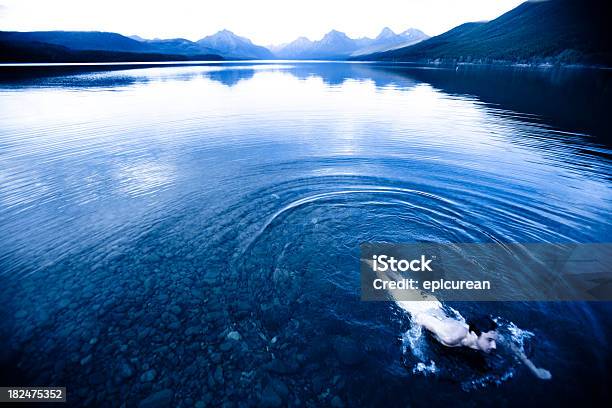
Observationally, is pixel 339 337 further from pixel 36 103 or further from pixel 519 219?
pixel 36 103

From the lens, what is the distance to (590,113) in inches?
1743

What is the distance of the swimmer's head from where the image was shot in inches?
347

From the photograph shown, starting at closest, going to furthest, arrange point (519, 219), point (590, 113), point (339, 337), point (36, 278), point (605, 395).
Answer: point (605, 395)
point (339, 337)
point (36, 278)
point (519, 219)
point (590, 113)

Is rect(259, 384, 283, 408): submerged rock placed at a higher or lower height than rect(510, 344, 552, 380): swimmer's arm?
lower

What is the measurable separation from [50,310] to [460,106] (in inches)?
2360

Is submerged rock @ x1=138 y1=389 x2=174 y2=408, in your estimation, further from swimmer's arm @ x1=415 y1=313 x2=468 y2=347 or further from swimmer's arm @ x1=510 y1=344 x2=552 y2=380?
swimmer's arm @ x1=510 y1=344 x2=552 y2=380

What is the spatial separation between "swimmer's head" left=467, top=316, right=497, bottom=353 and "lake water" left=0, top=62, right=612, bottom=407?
1.11ft

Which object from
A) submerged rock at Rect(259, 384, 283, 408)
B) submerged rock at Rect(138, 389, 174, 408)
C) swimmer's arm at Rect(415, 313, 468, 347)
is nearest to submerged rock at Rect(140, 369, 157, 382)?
submerged rock at Rect(138, 389, 174, 408)

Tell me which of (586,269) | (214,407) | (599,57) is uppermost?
(599,57)

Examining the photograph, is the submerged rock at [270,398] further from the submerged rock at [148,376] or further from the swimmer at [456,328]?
the swimmer at [456,328]

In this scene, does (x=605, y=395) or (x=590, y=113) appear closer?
(x=605, y=395)

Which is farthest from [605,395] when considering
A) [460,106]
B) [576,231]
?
[460,106]

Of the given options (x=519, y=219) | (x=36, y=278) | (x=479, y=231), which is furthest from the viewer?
(x=519, y=219)

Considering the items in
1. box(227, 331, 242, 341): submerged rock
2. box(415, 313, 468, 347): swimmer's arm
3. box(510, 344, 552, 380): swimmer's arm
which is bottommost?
box(227, 331, 242, 341): submerged rock
